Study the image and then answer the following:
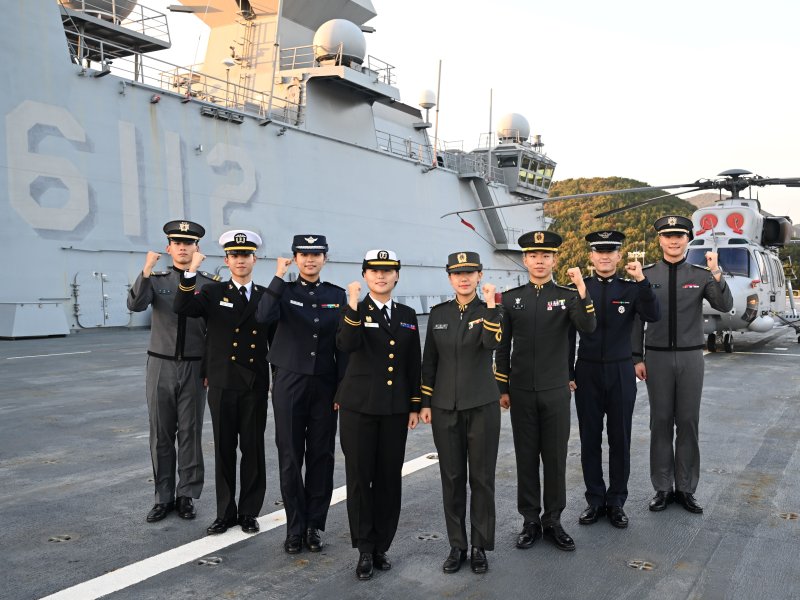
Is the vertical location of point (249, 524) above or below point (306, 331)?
below

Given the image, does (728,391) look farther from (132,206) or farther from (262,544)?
(132,206)

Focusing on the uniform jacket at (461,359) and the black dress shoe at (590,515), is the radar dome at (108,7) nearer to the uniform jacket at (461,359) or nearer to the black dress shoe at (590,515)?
the uniform jacket at (461,359)

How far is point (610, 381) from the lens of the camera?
4.31m

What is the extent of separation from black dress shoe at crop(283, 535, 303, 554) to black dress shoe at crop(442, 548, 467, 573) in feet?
2.61

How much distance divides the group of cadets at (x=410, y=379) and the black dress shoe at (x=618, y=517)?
1 centimetres

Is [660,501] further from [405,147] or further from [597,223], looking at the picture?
[597,223]

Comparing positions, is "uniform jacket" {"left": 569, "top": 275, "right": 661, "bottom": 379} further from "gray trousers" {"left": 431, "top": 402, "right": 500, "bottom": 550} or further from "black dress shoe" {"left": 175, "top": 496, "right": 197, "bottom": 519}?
"black dress shoe" {"left": 175, "top": 496, "right": 197, "bottom": 519}

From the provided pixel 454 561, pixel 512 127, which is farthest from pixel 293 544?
pixel 512 127

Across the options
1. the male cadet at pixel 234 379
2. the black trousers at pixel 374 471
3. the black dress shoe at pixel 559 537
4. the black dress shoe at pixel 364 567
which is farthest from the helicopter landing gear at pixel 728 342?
the black dress shoe at pixel 364 567

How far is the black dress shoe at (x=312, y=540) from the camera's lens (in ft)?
12.0

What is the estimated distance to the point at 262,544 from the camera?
3736mm

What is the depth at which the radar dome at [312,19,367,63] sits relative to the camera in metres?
22.0

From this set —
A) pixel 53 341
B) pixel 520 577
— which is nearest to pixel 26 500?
pixel 520 577

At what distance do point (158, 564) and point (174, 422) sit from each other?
3.60 feet
